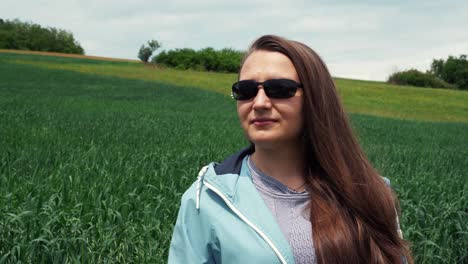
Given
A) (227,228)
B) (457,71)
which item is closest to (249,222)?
(227,228)

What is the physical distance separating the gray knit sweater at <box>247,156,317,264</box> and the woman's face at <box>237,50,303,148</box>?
117mm

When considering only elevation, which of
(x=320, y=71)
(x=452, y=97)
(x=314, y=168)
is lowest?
(x=452, y=97)

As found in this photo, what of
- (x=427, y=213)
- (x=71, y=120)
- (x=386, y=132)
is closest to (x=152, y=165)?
(x=427, y=213)

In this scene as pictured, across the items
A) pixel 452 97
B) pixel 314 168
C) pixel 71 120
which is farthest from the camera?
pixel 452 97

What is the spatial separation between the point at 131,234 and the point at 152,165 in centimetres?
340

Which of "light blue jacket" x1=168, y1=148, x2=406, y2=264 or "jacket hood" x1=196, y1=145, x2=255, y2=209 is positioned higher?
"jacket hood" x1=196, y1=145, x2=255, y2=209

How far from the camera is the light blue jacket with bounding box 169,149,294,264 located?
167 cm

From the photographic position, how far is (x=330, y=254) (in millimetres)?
1741

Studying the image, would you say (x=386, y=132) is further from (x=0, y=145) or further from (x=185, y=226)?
(x=185, y=226)

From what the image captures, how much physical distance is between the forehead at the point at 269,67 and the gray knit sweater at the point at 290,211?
29 cm

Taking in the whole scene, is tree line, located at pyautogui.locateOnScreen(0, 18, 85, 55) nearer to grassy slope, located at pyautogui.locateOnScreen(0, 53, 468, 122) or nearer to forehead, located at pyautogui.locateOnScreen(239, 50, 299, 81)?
grassy slope, located at pyautogui.locateOnScreen(0, 53, 468, 122)

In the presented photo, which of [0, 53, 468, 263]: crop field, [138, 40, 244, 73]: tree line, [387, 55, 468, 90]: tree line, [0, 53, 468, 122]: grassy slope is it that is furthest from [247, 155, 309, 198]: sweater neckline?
[387, 55, 468, 90]: tree line

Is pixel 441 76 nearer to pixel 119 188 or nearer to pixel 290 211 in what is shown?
pixel 119 188

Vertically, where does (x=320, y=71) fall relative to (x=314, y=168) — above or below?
above
